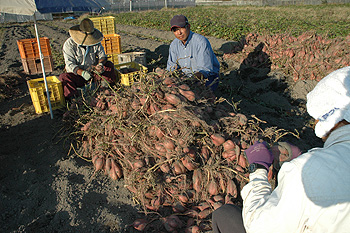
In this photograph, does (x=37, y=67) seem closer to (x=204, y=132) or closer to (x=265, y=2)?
(x=204, y=132)

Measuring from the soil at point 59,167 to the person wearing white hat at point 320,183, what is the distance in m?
1.41

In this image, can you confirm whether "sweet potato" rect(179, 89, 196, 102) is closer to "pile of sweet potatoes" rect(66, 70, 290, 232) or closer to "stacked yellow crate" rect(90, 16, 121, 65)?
"pile of sweet potatoes" rect(66, 70, 290, 232)

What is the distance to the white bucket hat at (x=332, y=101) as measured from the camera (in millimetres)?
1305

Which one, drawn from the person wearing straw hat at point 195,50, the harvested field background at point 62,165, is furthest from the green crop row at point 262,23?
the person wearing straw hat at point 195,50

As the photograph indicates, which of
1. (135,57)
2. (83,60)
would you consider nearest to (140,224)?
(83,60)

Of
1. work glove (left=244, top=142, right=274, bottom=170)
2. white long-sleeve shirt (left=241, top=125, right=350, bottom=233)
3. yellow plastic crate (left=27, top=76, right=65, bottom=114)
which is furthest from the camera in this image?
yellow plastic crate (left=27, top=76, right=65, bottom=114)

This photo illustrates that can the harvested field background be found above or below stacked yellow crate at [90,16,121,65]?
below

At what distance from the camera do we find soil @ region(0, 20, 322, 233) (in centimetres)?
234

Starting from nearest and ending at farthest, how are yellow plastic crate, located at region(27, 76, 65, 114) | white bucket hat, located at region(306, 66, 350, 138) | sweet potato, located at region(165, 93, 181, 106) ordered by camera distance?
1. white bucket hat, located at region(306, 66, 350, 138)
2. sweet potato, located at region(165, 93, 181, 106)
3. yellow plastic crate, located at region(27, 76, 65, 114)

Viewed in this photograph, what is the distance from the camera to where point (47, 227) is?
226cm

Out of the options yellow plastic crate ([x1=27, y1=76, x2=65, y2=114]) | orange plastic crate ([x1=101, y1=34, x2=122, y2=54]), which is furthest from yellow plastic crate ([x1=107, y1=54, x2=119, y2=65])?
yellow plastic crate ([x1=27, y1=76, x2=65, y2=114])

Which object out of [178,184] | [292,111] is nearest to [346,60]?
[292,111]

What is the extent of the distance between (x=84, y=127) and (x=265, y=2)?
128ft

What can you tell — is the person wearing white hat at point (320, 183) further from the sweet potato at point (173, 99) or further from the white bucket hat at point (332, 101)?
the sweet potato at point (173, 99)
